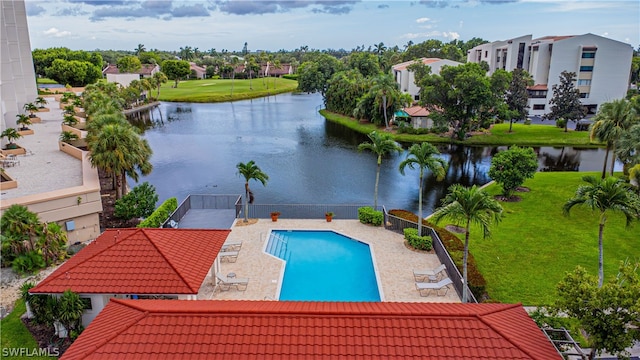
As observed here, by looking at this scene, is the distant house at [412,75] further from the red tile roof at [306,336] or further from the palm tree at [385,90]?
the red tile roof at [306,336]

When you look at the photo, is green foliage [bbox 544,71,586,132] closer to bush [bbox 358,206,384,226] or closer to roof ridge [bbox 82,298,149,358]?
bush [bbox 358,206,384,226]

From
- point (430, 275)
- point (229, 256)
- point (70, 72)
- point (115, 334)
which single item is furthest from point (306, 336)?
point (70, 72)

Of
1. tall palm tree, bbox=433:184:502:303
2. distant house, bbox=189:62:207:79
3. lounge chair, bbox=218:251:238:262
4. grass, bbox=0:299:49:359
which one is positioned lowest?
grass, bbox=0:299:49:359

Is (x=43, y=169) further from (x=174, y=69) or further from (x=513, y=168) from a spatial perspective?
(x=174, y=69)

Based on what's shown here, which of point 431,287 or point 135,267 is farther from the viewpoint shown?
point 431,287

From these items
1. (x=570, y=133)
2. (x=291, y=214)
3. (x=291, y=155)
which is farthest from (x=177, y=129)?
(x=570, y=133)

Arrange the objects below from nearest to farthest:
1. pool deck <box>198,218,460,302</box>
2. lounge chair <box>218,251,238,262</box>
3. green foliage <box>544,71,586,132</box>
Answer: pool deck <box>198,218,460,302</box>
lounge chair <box>218,251,238,262</box>
green foliage <box>544,71,586,132</box>

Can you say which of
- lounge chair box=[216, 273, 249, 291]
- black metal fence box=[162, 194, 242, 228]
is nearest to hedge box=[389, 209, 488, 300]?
lounge chair box=[216, 273, 249, 291]
